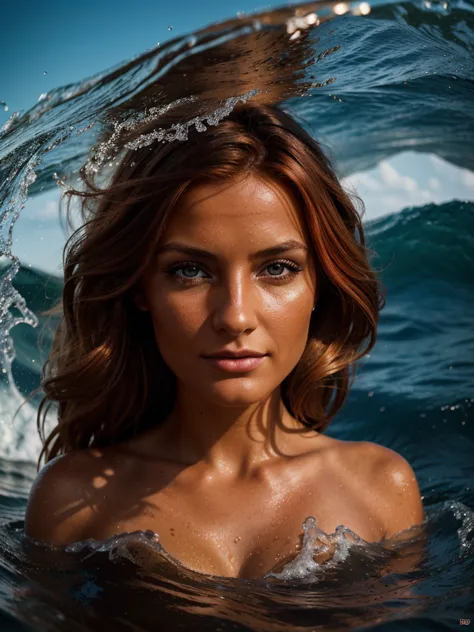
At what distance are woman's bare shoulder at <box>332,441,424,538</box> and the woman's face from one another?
0.50 meters

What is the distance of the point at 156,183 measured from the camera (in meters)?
2.70

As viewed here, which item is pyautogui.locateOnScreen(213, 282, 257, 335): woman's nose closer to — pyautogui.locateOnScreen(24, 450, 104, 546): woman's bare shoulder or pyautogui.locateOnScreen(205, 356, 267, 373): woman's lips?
pyautogui.locateOnScreen(205, 356, 267, 373): woman's lips

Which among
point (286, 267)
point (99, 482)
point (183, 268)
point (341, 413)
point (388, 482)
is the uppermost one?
point (183, 268)

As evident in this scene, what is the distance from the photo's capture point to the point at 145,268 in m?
2.74

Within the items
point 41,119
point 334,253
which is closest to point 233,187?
point 334,253

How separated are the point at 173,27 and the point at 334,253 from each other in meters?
0.77

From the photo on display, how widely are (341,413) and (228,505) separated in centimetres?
169

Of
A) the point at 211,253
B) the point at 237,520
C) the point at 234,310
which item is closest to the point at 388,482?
the point at 237,520

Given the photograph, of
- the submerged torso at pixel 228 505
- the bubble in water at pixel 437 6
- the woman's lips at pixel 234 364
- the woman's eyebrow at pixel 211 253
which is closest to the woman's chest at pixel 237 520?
the submerged torso at pixel 228 505

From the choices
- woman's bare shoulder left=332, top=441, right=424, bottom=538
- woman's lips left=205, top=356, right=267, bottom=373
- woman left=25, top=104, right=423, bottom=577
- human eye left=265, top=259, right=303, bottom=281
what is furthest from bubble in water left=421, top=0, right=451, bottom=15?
woman's bare shoulder left=332, top=441, right=424, bottom=538

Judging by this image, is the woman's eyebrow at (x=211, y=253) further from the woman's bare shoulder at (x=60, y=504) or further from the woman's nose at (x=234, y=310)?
the woman's bare shoulder at (x=60, y=504)

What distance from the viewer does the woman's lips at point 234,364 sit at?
2.62m

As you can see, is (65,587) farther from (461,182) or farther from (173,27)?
(461,182)

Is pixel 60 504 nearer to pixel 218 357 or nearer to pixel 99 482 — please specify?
pixel 99 482
